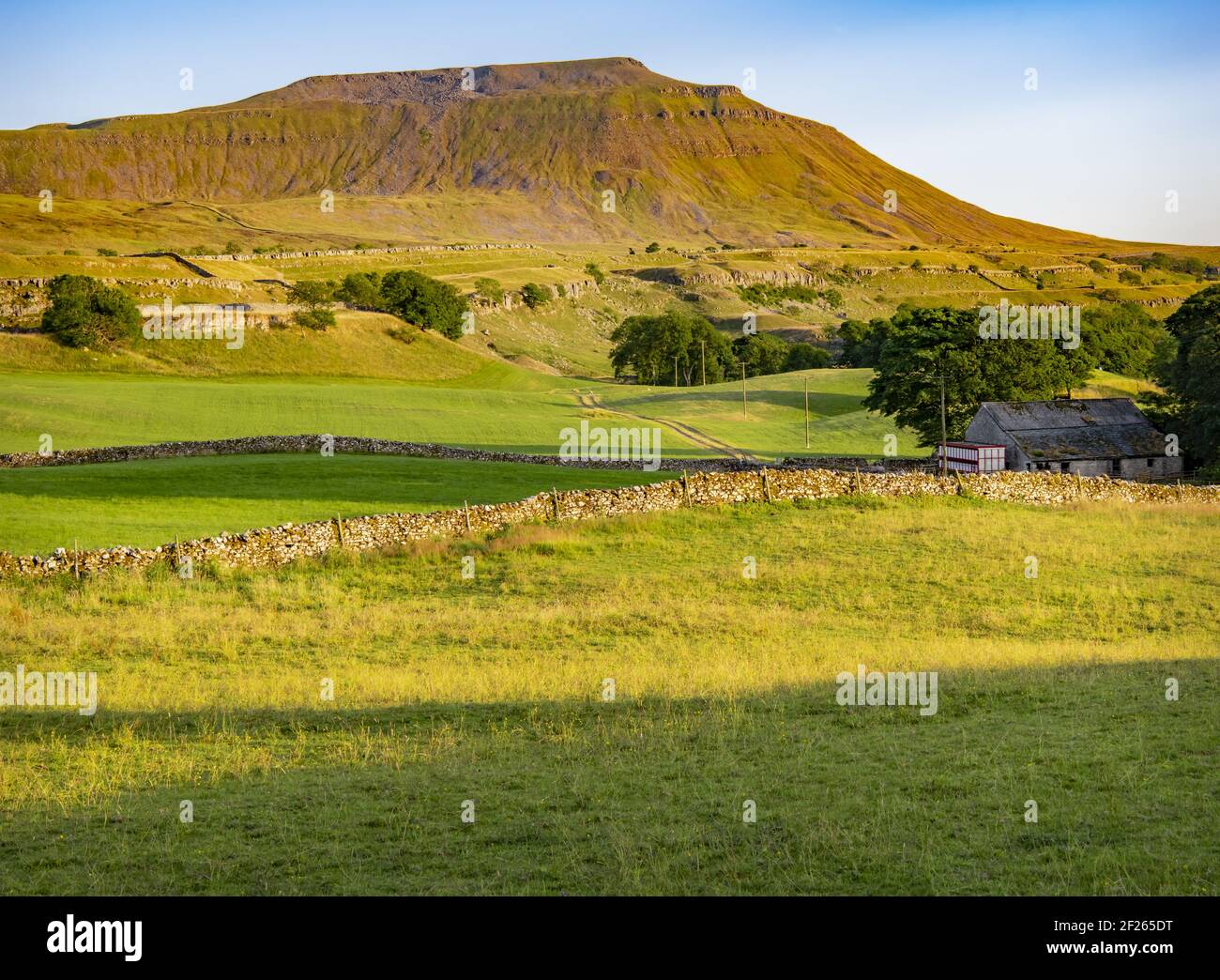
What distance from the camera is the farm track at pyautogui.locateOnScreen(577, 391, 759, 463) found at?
258 ft

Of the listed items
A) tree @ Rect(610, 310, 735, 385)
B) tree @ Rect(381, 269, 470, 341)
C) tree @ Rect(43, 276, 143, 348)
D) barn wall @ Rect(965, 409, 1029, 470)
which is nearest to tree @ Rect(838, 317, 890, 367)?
tree @ Rect(610, 310, 735, 385)

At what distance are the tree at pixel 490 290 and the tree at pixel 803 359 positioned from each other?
1951 inches

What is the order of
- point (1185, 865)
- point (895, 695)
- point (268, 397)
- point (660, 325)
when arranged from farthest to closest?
point (660, 325)
point (268, 397)
point (895, 695)
point (1185, 865)

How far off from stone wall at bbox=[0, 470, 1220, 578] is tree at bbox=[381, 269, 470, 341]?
9005 cm

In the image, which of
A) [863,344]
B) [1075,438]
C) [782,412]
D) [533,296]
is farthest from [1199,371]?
[533,296]

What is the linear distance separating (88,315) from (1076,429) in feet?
261

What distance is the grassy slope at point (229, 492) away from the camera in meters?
38.7

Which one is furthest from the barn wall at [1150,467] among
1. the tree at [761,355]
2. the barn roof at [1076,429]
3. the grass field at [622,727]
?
the tree at [761,355]

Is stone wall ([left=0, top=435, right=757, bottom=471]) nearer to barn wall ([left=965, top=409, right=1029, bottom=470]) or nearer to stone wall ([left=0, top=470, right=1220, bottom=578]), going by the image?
stone wall ([left=0, top=470, right=1220, bottom=578])

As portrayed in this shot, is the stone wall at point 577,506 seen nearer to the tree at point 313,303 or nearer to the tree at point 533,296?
the tree at point 313,303

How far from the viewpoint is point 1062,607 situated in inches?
1243
